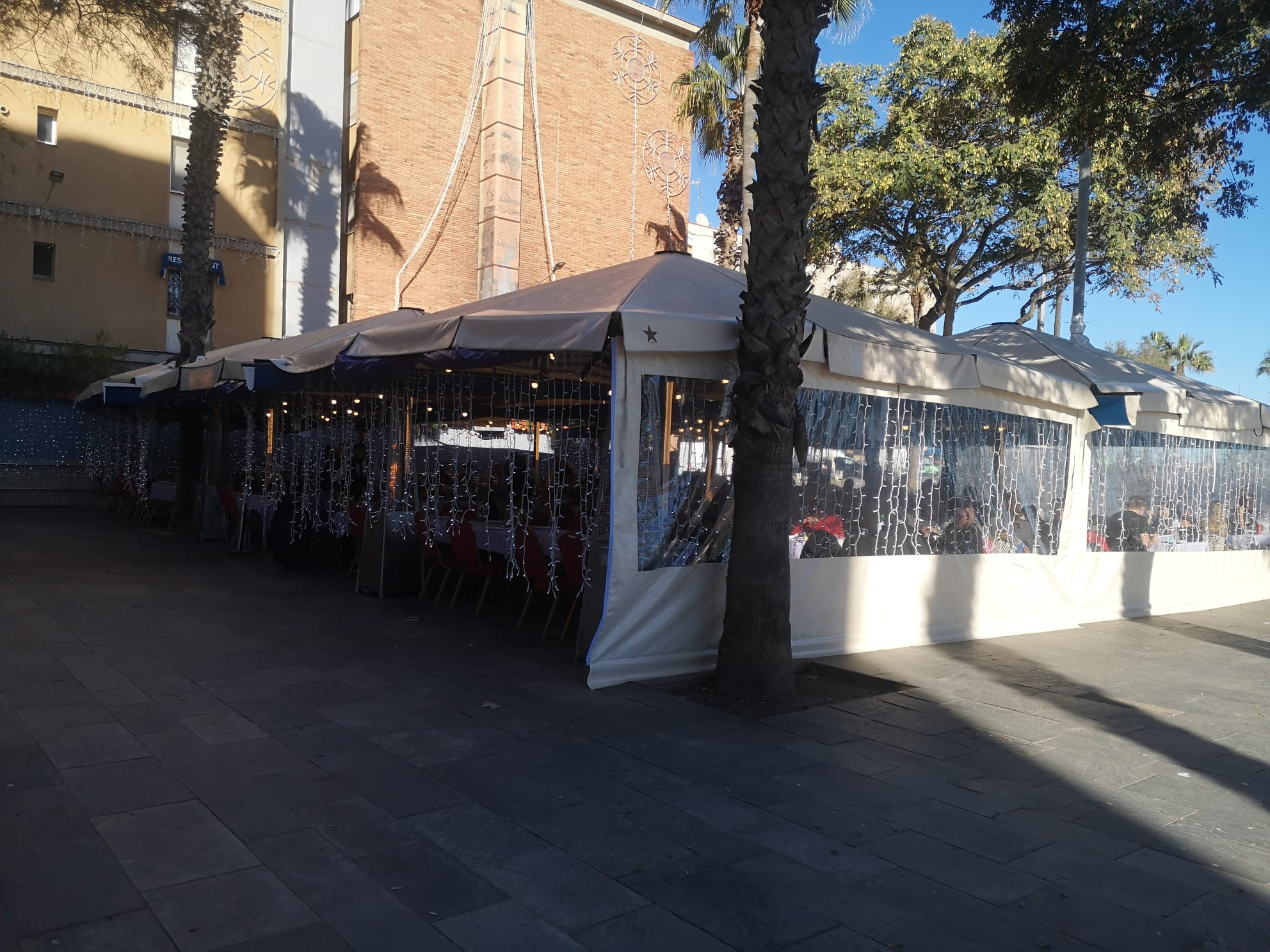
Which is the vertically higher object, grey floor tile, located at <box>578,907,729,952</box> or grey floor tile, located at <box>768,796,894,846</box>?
grey floor tile, located at <box>768,796,894,846</box>

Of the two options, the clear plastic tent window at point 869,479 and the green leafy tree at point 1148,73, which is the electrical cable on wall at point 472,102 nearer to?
the green leafy tree at point 1148,73

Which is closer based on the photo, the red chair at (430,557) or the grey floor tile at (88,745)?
the grey floor tile at (88,745)

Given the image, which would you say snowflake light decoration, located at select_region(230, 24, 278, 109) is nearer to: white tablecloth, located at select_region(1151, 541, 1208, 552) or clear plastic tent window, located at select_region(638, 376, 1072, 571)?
clear plastic tent window, located at select_region(638, 376, 1072, 571)

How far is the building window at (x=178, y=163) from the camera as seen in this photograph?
21.7 meters

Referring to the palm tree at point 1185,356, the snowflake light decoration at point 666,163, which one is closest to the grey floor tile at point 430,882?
the snowflake light decoration at point 666,163

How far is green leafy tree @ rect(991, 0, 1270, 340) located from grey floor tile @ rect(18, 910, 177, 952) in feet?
37.9

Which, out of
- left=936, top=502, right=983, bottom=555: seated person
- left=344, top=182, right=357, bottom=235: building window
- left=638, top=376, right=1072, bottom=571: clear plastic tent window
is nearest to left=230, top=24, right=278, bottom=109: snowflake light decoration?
left=344, top=182, right=357, bottom=235: building window

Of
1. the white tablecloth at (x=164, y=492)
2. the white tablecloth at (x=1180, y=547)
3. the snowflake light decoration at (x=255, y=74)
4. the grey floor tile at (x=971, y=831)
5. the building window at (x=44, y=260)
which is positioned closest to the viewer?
the grey floor tile at (x=971, y=831)

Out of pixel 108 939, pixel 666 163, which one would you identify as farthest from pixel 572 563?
pixel 666 163

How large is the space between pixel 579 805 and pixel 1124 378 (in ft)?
30.5

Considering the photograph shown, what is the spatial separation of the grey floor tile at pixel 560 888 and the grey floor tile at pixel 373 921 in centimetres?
40

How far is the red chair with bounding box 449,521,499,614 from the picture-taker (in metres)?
9.27

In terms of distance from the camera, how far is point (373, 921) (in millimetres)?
3422

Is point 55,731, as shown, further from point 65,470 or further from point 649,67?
point 649,67
